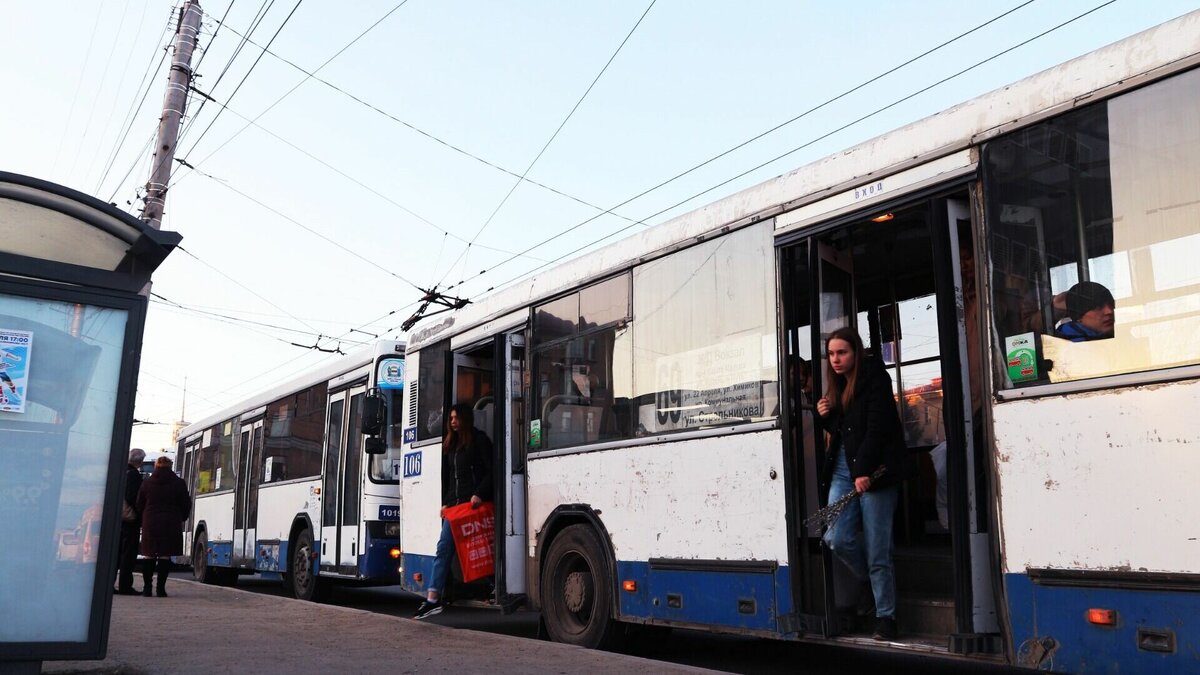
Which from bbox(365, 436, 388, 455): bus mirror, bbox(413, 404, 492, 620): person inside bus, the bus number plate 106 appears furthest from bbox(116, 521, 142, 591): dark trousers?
bbox(413, 404, 492, 620): person inside bus

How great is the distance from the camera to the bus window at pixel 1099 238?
4.53m

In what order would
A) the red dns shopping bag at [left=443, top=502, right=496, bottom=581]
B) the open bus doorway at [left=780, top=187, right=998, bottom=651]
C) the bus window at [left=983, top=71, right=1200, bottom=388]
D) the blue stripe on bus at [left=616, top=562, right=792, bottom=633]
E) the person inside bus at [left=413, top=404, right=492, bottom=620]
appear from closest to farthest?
1. the bus window at [left=983, top=71, right=1200, bottom=388]
2. the open bus doorway at [left=780, top=187, right=998, bottom=651]
3. the blue stripe on bus at [left=616, top=562, right=792, bottom=633]
4. the red dns shopping bag at [left=443, top=502, right=496, bottom=581]
5. the person inside bus at [left=413, top=404, right=492, bottom=620]

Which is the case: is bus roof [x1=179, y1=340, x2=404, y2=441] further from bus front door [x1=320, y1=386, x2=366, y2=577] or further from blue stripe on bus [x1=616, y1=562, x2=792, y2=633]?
blue stripe on bus [x1=616, y1=562, x2=792, y2=633]

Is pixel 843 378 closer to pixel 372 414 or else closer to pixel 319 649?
pixel 319 649

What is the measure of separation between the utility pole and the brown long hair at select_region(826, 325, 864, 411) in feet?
38.4

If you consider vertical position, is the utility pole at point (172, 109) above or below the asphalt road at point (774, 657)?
above

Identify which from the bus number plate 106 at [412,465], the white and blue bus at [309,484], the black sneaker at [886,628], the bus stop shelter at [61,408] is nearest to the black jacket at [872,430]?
the black sneaker at [886,628]

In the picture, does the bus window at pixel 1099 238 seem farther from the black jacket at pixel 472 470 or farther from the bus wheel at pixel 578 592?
the black jacket at pixel 472 470

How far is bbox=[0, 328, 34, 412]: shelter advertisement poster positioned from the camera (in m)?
5.56

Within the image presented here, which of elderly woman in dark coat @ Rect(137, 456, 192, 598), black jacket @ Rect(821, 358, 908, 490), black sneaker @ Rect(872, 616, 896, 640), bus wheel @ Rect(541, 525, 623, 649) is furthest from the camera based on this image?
elderly woman in dark coat @ Rect(137, 456, 192, 598)

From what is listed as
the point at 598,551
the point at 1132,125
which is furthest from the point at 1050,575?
the point at 598,551

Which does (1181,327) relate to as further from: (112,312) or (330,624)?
(330,624)

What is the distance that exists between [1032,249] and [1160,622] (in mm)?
1753

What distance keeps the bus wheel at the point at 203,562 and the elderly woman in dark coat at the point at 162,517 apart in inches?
217
